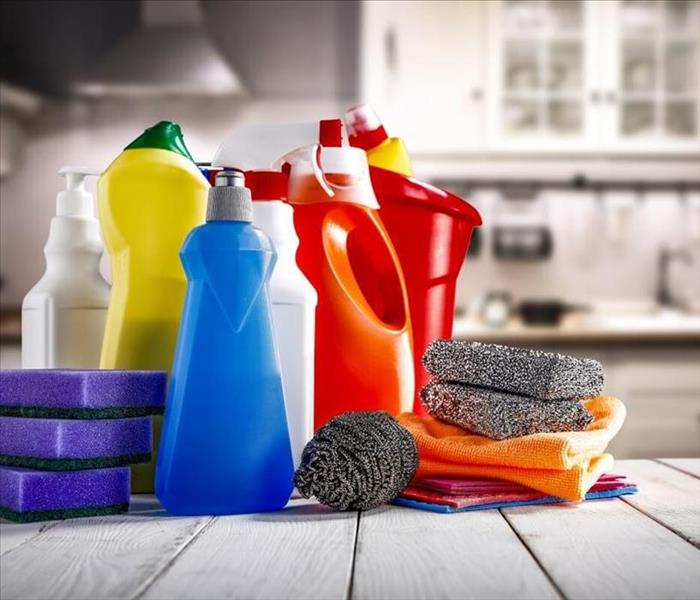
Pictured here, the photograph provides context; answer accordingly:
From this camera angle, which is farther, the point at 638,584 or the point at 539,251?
the point at 539,251

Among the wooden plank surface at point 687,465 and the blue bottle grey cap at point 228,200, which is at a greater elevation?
the blue bottle grey cap at point 228,200

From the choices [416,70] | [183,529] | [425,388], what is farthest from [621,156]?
[183,529]

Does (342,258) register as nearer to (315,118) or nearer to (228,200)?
(228,200)

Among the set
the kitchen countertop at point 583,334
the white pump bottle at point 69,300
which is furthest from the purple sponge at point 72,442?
the kitchen countertop at point 583,334

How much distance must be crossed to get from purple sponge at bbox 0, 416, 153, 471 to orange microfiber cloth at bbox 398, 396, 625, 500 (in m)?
0.20

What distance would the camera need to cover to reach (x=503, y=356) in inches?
27.5

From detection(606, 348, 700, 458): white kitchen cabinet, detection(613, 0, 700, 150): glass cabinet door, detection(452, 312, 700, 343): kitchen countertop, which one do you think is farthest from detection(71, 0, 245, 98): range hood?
detection(606, 348, 700, 458): white kitchen cabinet

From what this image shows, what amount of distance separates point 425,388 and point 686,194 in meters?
2.83

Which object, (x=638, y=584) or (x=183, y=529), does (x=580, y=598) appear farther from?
(x=183, y=529)

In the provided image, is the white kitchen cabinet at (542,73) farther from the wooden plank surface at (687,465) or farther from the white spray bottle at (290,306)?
the white spray bottle at (290,306)

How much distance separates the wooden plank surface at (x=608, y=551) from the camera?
1.51 ft

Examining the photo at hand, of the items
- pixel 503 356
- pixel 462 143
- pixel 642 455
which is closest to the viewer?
pixel 503 356

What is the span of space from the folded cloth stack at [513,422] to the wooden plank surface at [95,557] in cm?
19

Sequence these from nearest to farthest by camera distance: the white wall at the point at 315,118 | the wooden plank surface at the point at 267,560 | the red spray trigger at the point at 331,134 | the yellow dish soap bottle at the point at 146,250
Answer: the wooden plank surface at the point at 267,560 < the yellow dish soap bottle at the point at 146,250 < the red spray trigger at the point at 331,134 < the white wall at the point at 315,118
